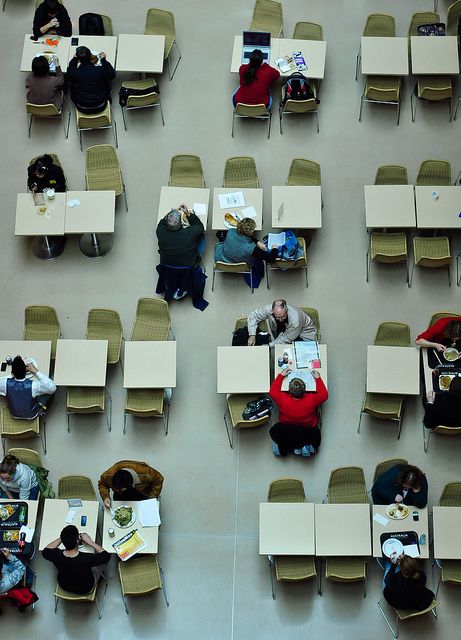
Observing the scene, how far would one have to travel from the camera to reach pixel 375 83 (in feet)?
44.6

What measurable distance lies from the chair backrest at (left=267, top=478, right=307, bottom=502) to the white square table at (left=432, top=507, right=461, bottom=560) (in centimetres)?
144

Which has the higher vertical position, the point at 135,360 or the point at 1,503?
the point at 135,360

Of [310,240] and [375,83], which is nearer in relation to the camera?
[310,240]

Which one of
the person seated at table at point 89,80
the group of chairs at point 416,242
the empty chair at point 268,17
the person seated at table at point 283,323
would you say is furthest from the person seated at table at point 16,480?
the empty chair at point 268,17

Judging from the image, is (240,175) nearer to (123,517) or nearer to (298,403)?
(298,403)

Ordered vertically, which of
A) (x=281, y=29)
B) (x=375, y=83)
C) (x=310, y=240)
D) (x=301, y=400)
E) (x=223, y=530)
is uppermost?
(x=281, y=29)

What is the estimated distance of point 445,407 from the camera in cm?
1077

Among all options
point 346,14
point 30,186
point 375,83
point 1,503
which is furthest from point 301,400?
point 346,14

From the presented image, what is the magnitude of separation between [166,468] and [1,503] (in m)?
1.88

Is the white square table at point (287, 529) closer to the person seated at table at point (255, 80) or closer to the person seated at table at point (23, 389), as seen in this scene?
the person seated at table at point (23, 389)

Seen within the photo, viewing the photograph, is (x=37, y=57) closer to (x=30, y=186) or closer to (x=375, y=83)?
(x=30, y=186)

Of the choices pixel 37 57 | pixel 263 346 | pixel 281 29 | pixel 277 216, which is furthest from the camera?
pixel 281 29

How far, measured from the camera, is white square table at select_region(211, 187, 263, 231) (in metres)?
12.1

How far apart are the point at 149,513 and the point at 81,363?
6.47 ft
